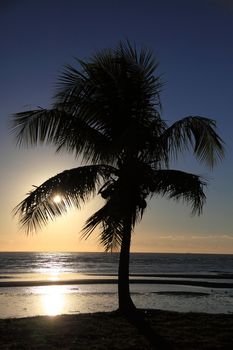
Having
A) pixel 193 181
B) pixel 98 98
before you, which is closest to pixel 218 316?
pixel 193 181

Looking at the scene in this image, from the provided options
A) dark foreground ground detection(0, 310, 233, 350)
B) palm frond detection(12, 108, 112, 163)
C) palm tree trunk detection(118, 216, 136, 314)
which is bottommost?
dark foreground ground detection(0, 310, 233, 350)

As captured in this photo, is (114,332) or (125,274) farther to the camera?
(125,274)

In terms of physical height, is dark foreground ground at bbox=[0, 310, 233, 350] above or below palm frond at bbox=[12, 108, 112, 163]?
below

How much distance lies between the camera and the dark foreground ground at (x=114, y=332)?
9055 mm

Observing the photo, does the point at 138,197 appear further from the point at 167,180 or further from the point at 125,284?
the point at 125,284

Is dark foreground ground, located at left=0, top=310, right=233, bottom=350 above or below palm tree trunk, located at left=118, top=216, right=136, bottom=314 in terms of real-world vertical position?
below

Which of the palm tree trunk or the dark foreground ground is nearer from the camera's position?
the dark foreground ground

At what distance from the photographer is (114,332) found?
1026 cm

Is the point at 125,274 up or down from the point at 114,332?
up

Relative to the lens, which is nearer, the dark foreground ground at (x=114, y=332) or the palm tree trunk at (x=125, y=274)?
the dark foreground ground at (x=114, y=332)

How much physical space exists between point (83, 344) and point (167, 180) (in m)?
5.17

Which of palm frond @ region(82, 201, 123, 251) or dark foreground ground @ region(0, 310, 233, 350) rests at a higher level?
palm frond @ region(82, 201, 123, 251)

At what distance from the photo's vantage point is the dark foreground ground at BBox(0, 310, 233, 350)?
9.05 meters

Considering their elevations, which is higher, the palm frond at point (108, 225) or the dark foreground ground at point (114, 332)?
the palm frond at point (108, 225)
